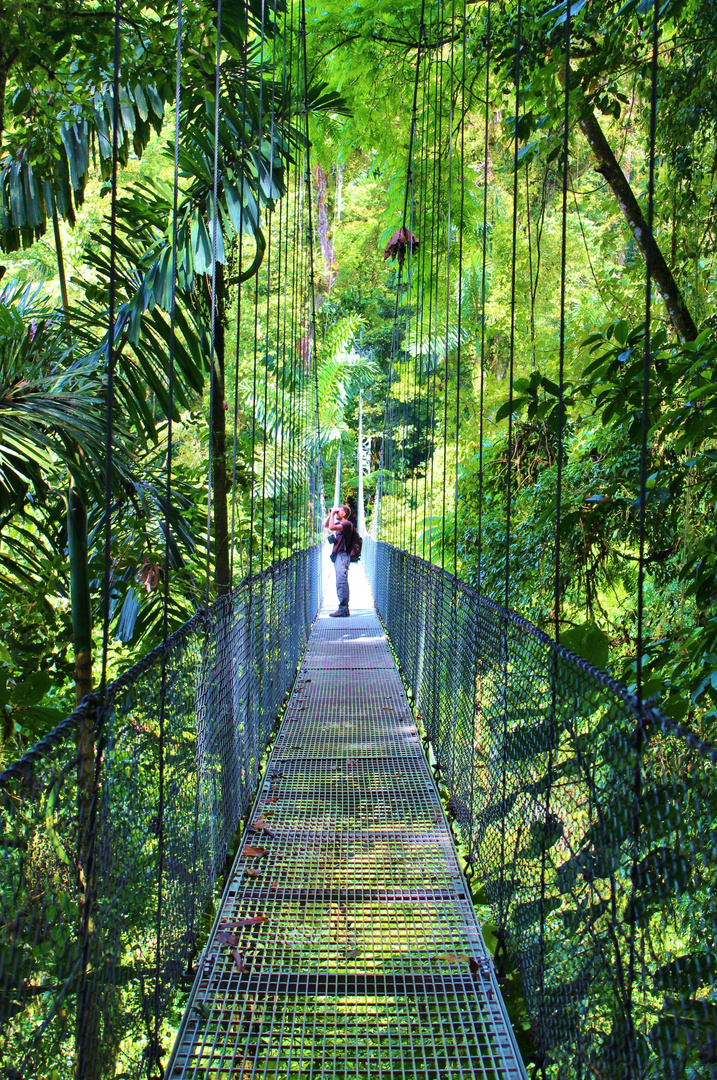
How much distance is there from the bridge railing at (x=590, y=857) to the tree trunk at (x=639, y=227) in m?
1.14

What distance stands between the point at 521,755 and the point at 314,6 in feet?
11.3

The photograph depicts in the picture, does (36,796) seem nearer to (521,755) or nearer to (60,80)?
(521,755)

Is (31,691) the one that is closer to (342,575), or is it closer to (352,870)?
(352,870)

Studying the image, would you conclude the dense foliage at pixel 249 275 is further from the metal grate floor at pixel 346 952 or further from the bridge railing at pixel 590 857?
the metal grate floor at pixel 346 952

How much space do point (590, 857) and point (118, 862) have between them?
0.64 m

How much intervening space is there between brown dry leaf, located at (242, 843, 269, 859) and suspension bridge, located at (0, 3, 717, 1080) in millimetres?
10

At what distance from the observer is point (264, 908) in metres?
1.92

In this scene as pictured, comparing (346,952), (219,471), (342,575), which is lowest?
(346,952)

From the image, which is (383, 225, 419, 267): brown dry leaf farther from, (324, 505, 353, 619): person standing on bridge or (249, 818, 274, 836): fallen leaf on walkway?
(249, 818, 274, 836): fallen leaf on walkway

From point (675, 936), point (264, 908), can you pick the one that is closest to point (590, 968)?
point (675, 936)

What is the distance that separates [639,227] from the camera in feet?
9.18

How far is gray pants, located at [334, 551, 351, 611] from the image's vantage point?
23.1 ft

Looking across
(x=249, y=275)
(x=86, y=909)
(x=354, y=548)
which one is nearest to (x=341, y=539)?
(x=354, y=548)

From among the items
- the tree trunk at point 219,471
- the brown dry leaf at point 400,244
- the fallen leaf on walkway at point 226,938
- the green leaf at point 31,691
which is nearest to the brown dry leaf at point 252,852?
the fallen leaf on walkway at point 226,938
